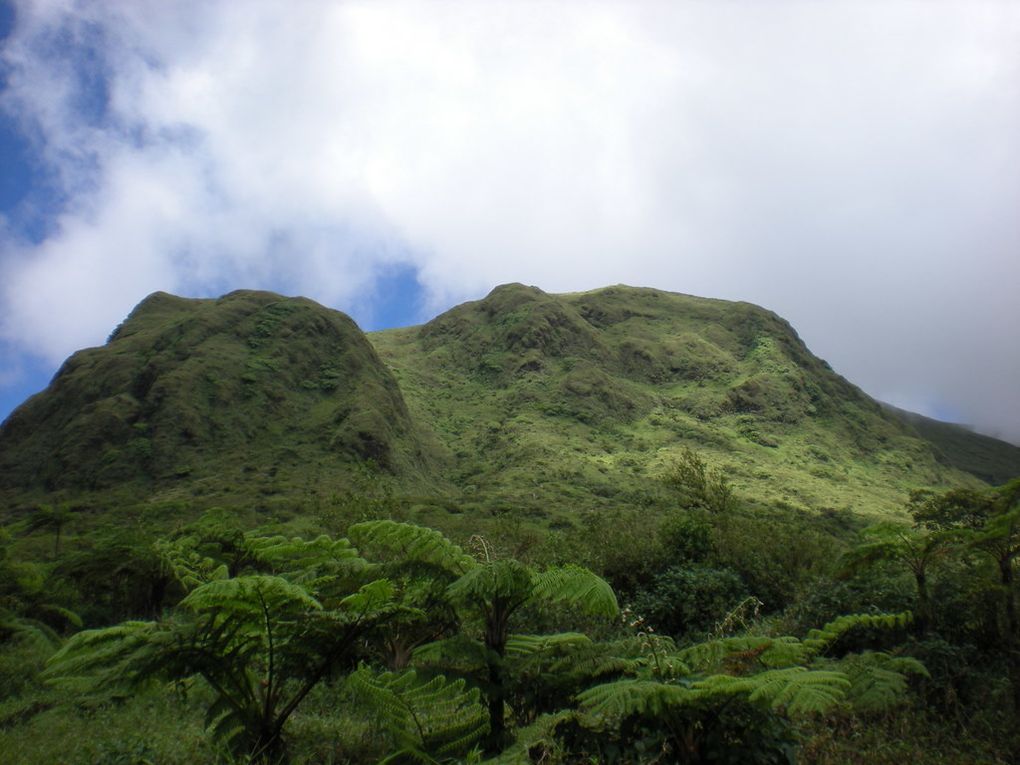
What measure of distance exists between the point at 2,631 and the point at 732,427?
334 feet

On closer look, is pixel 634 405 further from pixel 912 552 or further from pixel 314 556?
pixel 314 556

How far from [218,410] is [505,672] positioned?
233 feet

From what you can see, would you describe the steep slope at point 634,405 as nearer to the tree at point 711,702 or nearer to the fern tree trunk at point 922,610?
the fern tree trunk at point 922,610

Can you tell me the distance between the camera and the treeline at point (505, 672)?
4156mm

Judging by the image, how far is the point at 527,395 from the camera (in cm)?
10656

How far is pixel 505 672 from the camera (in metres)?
5.20

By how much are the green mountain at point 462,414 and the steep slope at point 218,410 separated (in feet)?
0.79

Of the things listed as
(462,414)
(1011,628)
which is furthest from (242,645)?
(462,414)

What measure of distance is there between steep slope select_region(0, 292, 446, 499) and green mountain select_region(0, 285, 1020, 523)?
240 millimetres

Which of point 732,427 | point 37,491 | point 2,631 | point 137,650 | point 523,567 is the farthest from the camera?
point 732,427

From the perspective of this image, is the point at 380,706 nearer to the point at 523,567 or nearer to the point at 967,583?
the point at 523,567

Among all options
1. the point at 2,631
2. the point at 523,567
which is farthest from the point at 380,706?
the point at 2,631

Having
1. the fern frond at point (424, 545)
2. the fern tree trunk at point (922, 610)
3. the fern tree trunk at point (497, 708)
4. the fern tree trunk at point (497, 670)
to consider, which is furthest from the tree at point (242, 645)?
the fern tree trunk at point (922, 610)

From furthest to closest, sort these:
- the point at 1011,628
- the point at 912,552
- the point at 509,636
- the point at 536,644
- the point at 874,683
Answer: the point at 912,552 < the point at 1011,628 < the point at 509,636 < the point at 536,644 < the point at 874,683
